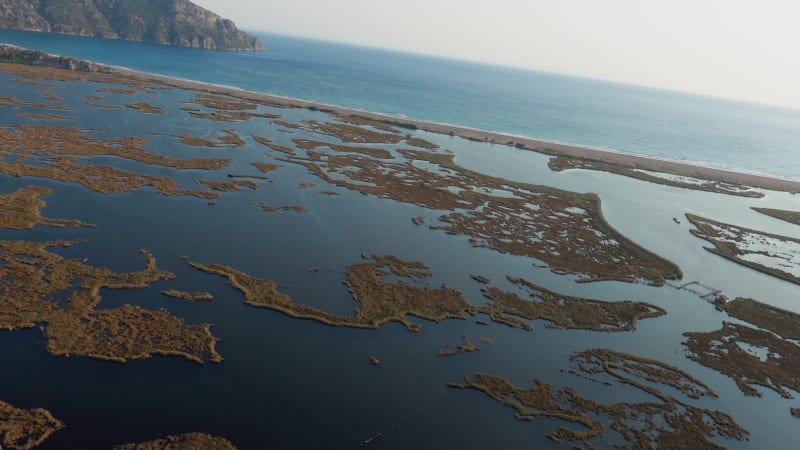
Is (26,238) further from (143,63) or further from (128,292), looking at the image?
(143,63)

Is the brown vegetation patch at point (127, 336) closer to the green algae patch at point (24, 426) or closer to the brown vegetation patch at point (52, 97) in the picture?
the green algae patch at point (24, 426)

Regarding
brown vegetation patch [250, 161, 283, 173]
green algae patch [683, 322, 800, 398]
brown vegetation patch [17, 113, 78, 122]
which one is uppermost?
brown vegetation patch [17, 113, 78, 122]

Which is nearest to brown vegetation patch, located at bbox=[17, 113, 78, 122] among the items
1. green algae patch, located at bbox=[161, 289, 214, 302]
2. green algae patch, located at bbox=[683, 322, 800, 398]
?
green algae patch, located at bbox=[161, 289, 214, 302]

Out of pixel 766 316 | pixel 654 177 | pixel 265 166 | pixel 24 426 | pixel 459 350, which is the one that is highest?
pixel 654 177

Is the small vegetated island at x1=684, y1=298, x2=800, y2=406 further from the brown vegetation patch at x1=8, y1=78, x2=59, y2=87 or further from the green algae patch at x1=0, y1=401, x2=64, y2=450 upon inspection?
the brown vegetation patch at x1=8, y1=78, x2=59, y2=87

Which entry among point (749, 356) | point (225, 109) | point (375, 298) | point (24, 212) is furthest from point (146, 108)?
point (749, 356)

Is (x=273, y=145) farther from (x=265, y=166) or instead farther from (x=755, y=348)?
(x=755, y=348)
